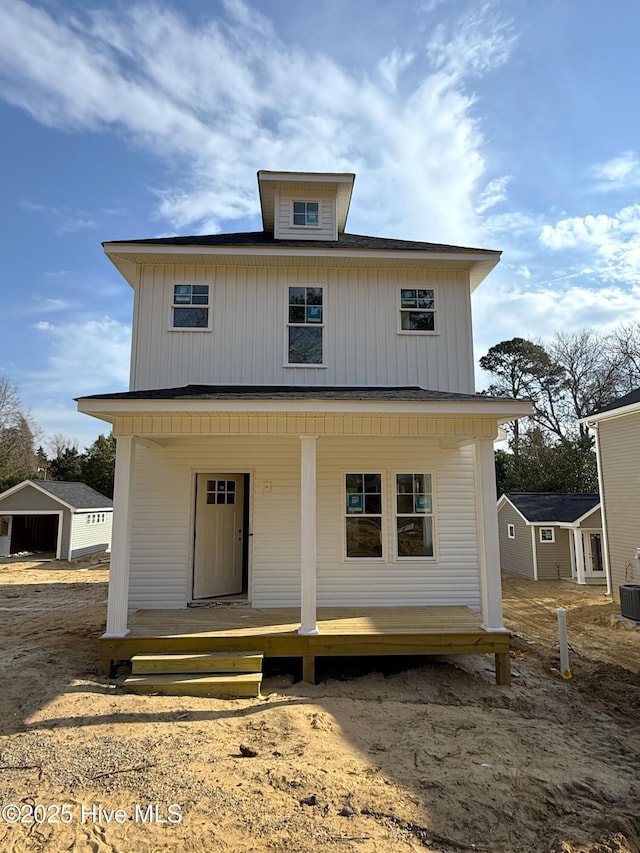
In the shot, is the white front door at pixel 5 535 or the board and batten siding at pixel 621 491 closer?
the board and batten siding at pixel 621 491

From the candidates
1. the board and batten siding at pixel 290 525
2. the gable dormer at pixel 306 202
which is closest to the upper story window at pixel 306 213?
the gable dormer at pixel 306 202

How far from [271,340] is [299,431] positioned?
8.72 feet

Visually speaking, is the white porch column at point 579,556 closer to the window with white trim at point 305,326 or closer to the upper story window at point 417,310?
the upper story window at point 417,310

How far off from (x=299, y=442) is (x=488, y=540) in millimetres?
3463

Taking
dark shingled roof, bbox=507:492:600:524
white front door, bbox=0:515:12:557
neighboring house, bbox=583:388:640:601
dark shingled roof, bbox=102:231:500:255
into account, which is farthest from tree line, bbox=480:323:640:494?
white front door, bbox=0:515:12:557

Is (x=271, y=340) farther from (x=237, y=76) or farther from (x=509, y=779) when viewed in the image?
(x=509, y=779)

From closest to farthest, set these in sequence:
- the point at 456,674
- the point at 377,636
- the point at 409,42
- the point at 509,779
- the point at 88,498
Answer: the point at 509,779 → the point at 377,636 → the point at 456,674 → the point at 409,42 → the point at 88,498

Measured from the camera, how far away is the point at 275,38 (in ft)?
→ 26.3

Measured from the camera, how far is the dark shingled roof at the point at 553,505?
674 inches

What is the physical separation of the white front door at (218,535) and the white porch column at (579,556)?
41.9 ft

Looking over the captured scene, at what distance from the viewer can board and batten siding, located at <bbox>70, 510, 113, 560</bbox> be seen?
2075cm

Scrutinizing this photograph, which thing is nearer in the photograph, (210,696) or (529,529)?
(210,696)

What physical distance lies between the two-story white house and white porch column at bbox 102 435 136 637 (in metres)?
1.34

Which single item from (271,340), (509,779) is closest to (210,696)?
(509,779)
